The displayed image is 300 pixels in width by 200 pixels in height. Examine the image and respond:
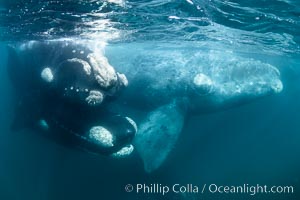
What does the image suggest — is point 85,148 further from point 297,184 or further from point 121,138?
point 297,184

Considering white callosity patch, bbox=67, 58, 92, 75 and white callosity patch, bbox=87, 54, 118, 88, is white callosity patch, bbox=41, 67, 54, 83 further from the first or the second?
white callosity patch, bbox=87, 54, 118, 88

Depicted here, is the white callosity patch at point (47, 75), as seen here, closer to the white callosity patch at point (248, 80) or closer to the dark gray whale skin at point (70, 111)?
the dark gray whale skin at point (70, 111)

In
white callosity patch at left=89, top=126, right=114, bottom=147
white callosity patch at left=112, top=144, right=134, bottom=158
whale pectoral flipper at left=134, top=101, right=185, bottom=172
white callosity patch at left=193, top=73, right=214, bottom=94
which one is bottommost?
whale pectoral flipper at left=134, top=101, right=185, bottom=172

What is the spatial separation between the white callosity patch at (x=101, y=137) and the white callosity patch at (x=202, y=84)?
18.6 feet

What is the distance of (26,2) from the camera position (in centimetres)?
1141

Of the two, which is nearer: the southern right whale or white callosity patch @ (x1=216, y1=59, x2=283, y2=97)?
the southern right whale

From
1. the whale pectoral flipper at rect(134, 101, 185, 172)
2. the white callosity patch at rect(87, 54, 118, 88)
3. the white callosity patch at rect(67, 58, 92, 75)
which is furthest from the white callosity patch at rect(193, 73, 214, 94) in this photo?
the white callosity patch at rect(67, 58, 92, 75)

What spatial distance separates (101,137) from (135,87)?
16.0ft

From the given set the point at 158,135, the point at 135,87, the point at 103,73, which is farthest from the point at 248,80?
the point at 103,73

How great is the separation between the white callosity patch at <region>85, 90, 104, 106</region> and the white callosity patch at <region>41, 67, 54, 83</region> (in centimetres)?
220

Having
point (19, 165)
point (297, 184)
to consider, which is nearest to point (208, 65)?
point (19, 165)

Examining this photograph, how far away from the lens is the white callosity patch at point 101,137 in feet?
34.1

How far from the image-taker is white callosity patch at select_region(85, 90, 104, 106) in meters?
10.4

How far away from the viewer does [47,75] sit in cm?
1191
